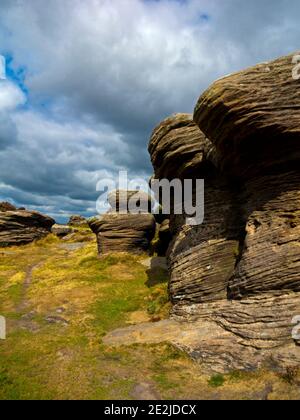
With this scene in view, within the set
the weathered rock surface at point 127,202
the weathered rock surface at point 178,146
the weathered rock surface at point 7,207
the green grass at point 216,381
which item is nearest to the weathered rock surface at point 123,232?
the weathered rock surface at point 127,202

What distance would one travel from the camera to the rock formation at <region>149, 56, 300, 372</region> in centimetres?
1919

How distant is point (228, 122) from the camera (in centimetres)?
2252

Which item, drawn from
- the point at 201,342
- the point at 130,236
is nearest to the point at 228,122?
the point at 201,342

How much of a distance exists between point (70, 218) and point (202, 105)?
9697 centimetres

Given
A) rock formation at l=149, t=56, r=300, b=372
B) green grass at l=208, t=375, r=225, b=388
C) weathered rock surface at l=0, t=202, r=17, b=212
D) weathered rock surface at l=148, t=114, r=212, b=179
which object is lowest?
green grass at l=208, t=375, r=225, b=388

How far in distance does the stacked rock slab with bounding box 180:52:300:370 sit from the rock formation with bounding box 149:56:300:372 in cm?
6

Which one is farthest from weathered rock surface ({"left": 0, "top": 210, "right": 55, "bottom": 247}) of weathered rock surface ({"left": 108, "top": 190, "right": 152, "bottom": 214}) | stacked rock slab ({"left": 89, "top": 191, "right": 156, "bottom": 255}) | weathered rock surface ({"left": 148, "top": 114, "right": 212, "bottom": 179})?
weathered rock surface ({"left": 148, "top": 114, "right": 212, "bottom": 179})

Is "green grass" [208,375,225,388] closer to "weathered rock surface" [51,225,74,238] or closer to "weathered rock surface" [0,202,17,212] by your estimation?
"weathered rock surface" [51,225,74,238]

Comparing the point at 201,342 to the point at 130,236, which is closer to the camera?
the point at 201,342

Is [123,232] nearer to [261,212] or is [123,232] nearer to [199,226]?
[199,226]

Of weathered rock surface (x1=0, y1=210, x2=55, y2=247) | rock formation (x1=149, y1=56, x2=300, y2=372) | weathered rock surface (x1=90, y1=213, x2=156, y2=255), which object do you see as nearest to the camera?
rock formation (x1=149, y1=56, x2=300, y2=372)

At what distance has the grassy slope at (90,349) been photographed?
16.0 metres
